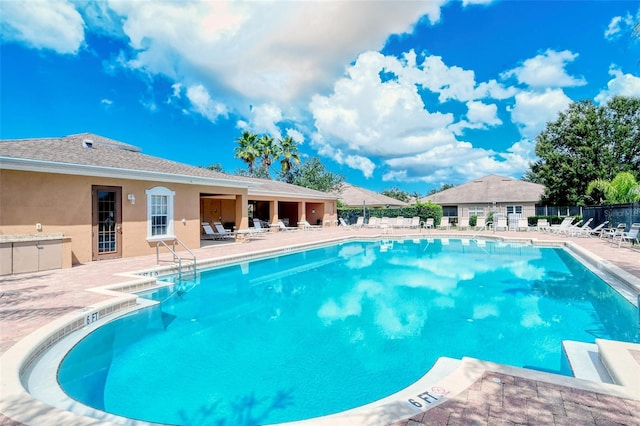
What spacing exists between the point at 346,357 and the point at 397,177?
7444 centimetres

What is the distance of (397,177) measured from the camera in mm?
76625

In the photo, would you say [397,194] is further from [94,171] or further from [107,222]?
[94,171]

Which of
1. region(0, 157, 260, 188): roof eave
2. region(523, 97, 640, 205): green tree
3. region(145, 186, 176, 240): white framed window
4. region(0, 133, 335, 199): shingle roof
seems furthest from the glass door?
region(523, 97, 640, 205): green tree

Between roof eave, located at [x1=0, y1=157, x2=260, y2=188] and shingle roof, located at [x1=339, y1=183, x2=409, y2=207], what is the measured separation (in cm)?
2175

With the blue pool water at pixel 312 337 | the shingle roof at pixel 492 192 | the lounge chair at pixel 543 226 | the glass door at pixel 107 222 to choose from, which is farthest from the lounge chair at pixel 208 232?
the shingle roof at pixel 492 192

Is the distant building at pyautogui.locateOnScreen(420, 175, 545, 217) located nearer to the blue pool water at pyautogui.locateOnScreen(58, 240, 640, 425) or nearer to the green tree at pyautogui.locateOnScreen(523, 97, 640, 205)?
the green tree at pyautogui.locateOnScreen(523, 97, 640, 205)

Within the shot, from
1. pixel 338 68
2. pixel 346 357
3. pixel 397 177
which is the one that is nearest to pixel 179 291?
pixel 346 357

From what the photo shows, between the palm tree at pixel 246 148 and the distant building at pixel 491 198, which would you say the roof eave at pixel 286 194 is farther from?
the distant building at pixel 491 198

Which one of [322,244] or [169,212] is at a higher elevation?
[169,212]

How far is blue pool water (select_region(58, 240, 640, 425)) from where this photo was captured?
3984 millimetres

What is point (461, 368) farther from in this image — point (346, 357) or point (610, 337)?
point (610, 337)

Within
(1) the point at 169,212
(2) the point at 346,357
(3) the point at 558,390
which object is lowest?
(2) the point at 346,357

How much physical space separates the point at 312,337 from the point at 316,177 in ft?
110

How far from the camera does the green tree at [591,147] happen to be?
82.6 feet
